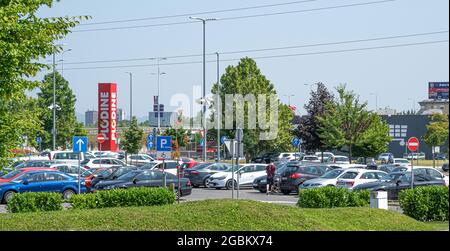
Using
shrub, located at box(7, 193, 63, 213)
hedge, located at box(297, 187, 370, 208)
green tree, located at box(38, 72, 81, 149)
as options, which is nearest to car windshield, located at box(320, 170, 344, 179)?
hedge, located at box(297, 187, 370, 208)

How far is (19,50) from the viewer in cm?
1734

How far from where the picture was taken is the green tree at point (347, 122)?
54781 mm

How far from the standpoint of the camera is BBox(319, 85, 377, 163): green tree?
54.8 meters

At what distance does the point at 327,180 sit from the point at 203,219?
756 inches

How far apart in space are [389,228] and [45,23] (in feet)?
30.2

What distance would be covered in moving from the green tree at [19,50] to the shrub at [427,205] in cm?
1042

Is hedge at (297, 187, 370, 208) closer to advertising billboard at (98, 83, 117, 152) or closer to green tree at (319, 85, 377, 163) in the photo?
green tree at (319, 85, 377, 163)

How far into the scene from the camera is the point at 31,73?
1853 centimetres

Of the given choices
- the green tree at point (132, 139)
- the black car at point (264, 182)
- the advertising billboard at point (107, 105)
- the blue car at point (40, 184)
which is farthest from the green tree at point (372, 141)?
the advertising billboard at point (107, 105)

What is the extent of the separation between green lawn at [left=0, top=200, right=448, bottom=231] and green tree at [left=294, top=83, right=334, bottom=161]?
4319cm

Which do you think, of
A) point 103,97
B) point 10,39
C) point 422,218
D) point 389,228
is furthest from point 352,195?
point 103,97

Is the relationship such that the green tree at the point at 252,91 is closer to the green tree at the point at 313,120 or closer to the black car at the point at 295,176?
the green tree at the point at 313,120

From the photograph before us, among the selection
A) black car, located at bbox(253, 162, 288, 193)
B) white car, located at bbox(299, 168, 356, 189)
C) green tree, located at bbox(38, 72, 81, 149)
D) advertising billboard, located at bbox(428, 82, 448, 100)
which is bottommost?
black car, located at bbox(253, 162, 288, 193)

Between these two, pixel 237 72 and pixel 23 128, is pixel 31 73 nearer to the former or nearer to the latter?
pixel 23 128
